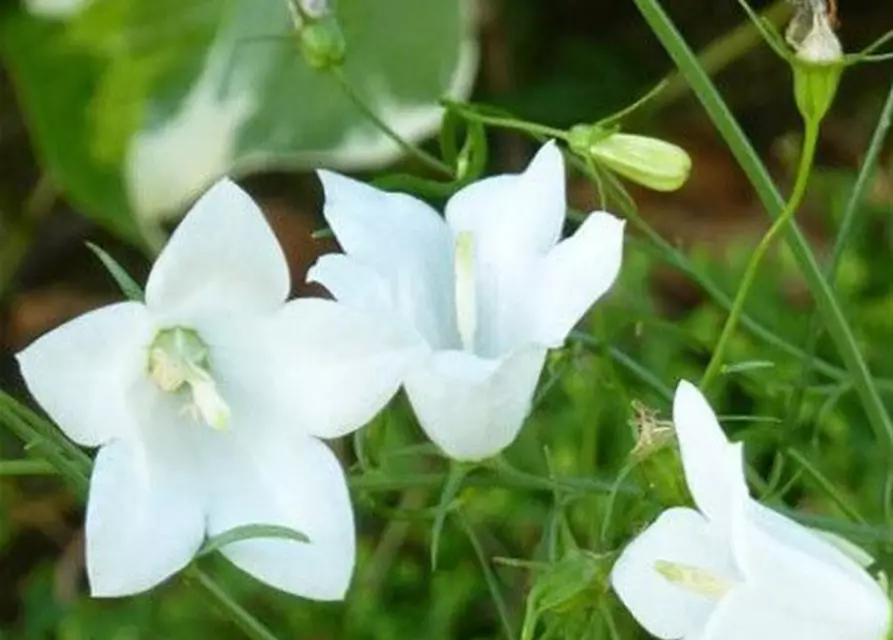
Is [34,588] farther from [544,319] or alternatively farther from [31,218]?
[544,319]

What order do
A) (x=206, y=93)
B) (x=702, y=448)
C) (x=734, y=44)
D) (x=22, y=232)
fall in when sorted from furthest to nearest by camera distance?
1. (x=22, y=232)
2. (x=734, y=44)
3. (x=206, y=93)
4. (x=702, y=448)

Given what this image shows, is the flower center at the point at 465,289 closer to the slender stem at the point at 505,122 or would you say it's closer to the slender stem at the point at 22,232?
the slender stem at the point at 505,122

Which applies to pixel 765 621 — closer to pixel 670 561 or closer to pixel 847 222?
pixel 670 561

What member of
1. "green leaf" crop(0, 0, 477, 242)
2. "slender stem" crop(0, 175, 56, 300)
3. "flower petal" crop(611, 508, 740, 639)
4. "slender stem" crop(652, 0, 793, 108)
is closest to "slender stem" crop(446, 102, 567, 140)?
"flower petal" crop(611, 508, 740, 639)

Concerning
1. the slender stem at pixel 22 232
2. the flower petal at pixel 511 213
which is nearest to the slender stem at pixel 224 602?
the flower petal at pixel 511 213

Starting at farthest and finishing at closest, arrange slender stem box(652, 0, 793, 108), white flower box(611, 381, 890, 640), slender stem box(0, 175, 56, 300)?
slender stem box(0, 175, 56, 300), slender stem box(652, 0, 793, 108), white flower box(611, 381, 890, 640)

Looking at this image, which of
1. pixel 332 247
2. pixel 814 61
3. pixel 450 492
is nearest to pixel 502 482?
pixel 450 492

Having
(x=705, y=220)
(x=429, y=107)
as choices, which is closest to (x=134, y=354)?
(x=429, y=107)

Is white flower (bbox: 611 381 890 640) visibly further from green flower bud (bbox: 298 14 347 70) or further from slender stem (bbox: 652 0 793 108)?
slender stem (bbox: 652 0 793 108)
